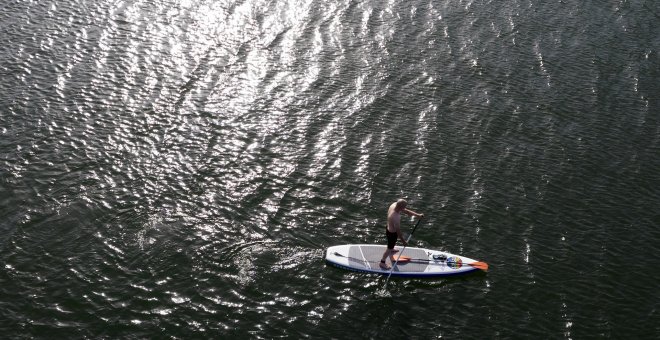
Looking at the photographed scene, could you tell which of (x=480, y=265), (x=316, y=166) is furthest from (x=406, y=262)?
(x=316, y=166)

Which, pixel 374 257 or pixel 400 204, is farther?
pixel 374 257

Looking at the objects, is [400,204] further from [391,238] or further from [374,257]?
[374,257]

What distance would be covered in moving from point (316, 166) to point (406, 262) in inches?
342

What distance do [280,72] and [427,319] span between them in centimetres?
2329

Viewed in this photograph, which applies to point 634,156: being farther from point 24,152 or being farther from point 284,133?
point 24,152

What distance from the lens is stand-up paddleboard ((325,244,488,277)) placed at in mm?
29797

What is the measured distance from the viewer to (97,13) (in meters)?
50.7

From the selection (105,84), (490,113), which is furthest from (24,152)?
(490,113)

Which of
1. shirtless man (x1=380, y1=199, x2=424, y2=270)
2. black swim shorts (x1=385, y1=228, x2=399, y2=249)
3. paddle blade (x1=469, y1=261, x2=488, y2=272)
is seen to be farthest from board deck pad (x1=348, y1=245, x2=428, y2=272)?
paddle blade (x1=469, y1=261, x2=488, y2=272)

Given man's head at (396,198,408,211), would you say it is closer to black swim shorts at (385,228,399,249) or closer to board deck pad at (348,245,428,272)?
black swim shorts at (385,228,399,249)

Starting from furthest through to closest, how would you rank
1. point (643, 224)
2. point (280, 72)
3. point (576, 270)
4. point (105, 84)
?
1. point (280, 72)
2. point (105, 84)
3. point (643, 224)
4. point (576, 270)

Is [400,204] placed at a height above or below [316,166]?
below

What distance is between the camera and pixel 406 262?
30.6 metres

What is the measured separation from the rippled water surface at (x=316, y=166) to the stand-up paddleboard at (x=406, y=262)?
0.56m
